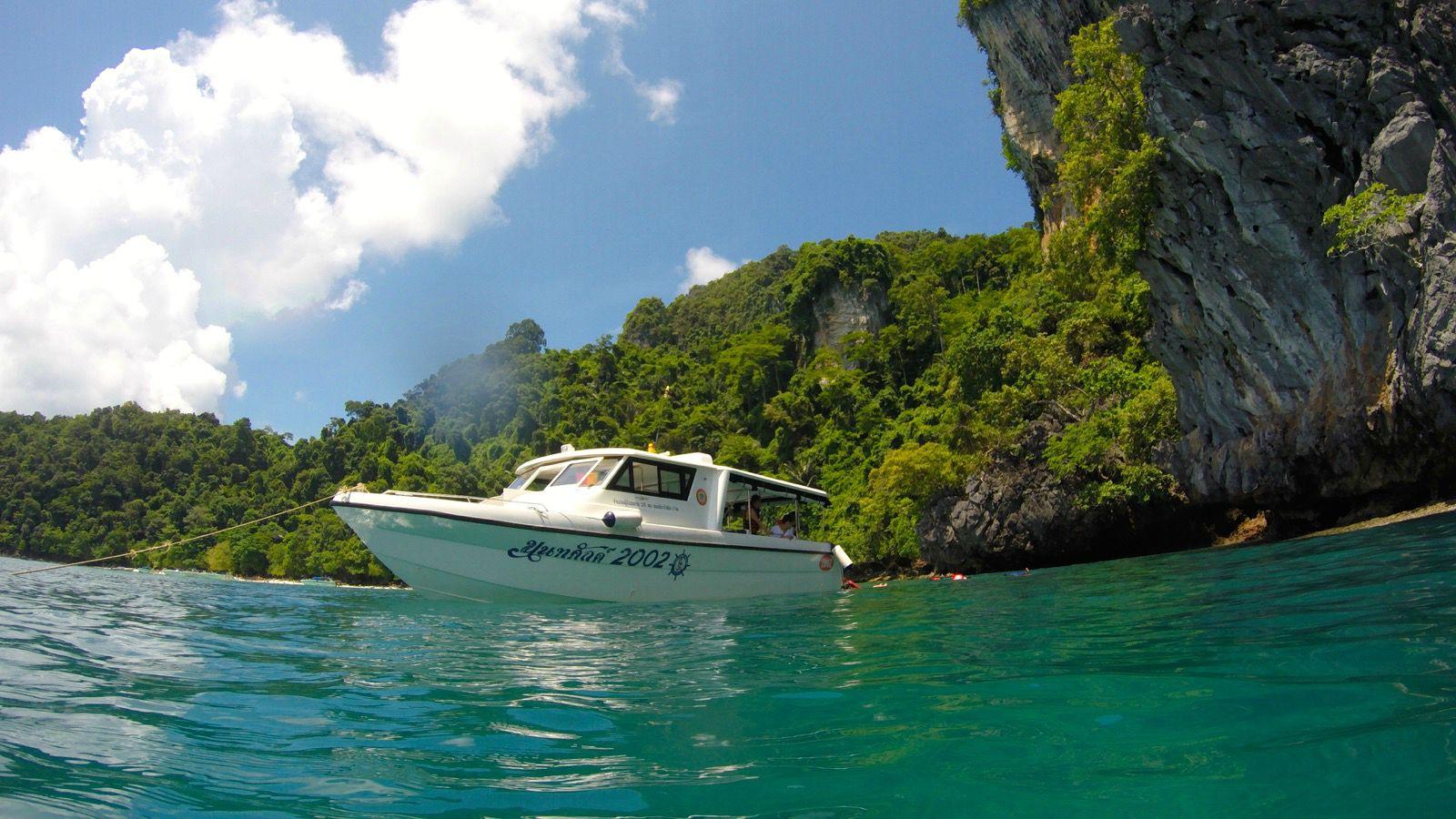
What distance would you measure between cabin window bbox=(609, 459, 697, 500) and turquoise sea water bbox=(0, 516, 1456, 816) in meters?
4.60

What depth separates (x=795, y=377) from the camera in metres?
56.8

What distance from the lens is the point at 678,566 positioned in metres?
11.8

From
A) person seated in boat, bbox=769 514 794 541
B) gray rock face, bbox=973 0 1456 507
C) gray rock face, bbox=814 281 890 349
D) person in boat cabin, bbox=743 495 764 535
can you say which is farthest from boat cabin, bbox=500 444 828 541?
gray rock face, bbox=814 281 890 349

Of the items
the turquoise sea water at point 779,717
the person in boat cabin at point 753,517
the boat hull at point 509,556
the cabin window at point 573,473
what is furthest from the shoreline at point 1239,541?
the cabin window at point 573,473

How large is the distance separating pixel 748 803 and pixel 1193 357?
22.2 metres

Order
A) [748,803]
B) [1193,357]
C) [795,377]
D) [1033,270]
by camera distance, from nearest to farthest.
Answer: [748,803], [1193,357], [1033,270], [795,377]

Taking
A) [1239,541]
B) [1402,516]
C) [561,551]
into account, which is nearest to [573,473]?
[561,551]

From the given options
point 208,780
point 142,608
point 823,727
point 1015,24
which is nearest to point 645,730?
point 823,727

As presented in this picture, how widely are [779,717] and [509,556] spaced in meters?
7.15

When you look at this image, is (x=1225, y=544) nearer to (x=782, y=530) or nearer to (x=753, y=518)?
(x=782, y=530)

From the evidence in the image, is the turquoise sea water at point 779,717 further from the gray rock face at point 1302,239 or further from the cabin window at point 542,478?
the gray rock face at point 1302,239

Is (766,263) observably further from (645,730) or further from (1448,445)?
(645,730)

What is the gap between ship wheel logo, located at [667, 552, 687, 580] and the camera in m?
11.7

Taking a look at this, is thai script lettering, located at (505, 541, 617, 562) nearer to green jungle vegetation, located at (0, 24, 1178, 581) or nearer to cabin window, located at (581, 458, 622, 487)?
cabin window, located at (581, 458, 622, 487)
